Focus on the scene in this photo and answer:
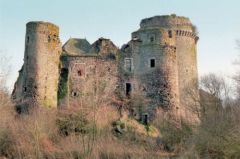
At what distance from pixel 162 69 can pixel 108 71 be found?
4.35 meters

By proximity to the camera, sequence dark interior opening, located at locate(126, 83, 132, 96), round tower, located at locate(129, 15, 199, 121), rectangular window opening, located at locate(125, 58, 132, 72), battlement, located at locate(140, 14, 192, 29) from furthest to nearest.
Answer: battlement, located at locate(140, 14, 192, 29) → rectangular window opening, located at locate(125, 58, 132, 72) → dark interior opening, located at locate(126, 83, 132, 96) → round tower, located at locate(129, 15, 199, 121)

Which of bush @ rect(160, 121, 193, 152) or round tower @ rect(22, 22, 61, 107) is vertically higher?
round tower @ rect(22, 22, 61, 107)

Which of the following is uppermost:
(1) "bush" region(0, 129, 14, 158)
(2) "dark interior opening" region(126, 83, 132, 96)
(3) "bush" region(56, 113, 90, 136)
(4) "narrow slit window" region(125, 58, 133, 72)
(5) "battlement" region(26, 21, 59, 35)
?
(5) "battlement" region(26, 21, 59, 35)

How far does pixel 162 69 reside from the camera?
125 ft

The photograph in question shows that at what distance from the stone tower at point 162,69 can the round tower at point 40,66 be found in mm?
5935

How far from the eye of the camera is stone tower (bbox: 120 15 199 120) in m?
37.8

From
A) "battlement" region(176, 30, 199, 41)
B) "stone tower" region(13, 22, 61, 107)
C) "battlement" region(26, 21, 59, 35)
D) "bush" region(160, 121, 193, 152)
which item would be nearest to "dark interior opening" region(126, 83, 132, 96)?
"stone tower" region(13, 22, 61, 107)

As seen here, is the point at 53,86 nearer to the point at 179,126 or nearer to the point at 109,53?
the point at 109,53

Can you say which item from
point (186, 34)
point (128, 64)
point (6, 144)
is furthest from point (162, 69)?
point (6, 144)

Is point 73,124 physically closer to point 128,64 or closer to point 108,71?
point 108,71

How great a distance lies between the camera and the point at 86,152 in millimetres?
24844

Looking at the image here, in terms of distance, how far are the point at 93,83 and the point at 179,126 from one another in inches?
302

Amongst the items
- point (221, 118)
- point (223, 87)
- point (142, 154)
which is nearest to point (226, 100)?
point (223, 87)

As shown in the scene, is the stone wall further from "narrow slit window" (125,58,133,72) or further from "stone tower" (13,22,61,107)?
"stone tower" (13,22,61,107)
